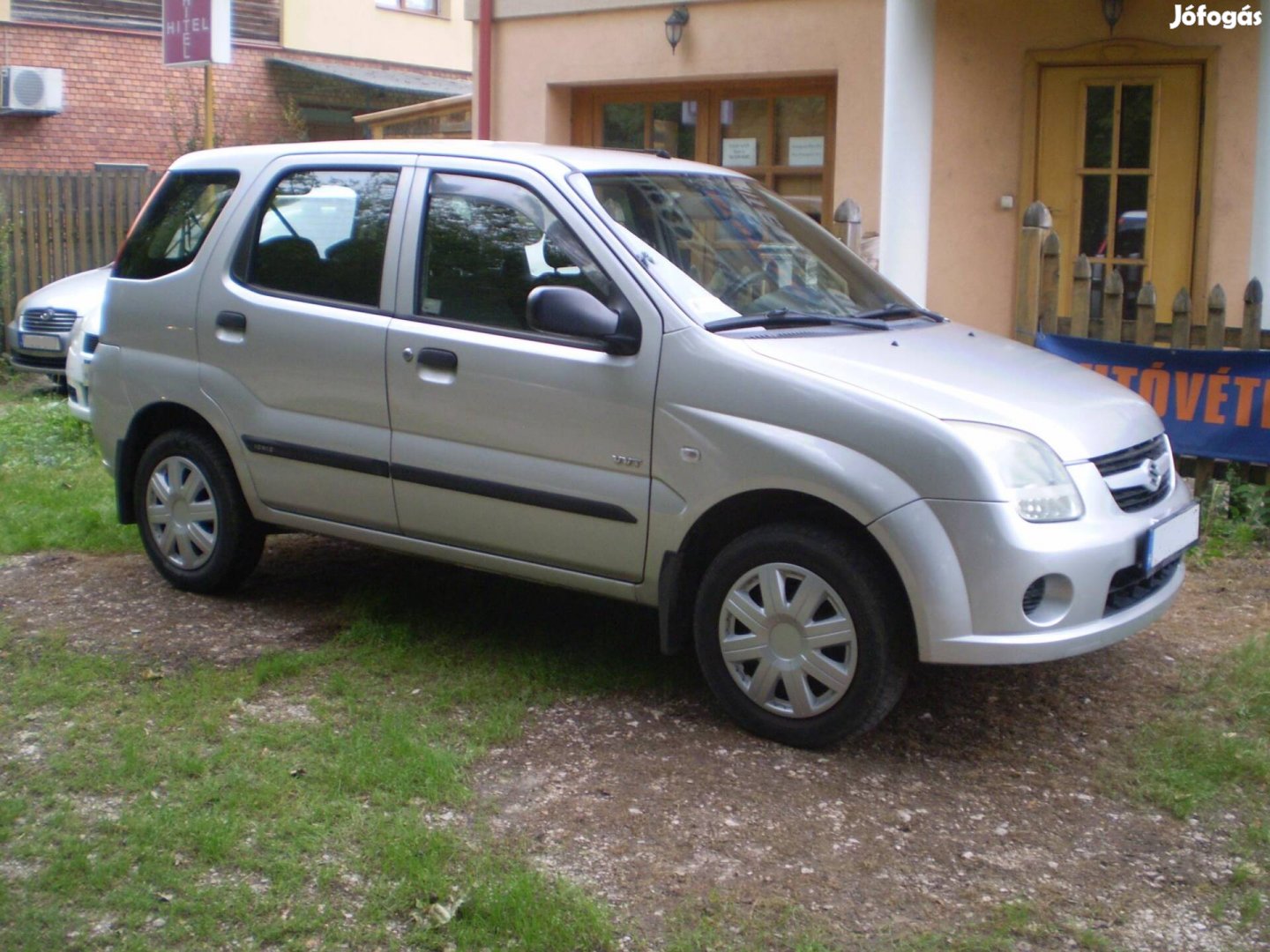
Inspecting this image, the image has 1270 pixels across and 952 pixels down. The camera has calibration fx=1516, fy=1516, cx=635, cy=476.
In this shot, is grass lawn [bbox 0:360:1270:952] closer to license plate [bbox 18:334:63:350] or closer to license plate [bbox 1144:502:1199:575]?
license plate [bbox 1144:502:1199:575]

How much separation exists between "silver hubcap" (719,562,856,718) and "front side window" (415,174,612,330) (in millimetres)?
1100

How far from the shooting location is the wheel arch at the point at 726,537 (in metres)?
4.55

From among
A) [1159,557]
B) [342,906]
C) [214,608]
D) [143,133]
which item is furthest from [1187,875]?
[143,133]

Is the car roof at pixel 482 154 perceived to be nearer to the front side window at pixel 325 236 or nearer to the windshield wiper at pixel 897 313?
the front side window at pixel 325 236

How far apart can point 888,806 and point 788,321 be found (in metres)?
1.61

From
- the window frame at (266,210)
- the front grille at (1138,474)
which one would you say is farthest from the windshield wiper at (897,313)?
the window frame at (266,210)

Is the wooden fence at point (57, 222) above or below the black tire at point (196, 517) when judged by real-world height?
above

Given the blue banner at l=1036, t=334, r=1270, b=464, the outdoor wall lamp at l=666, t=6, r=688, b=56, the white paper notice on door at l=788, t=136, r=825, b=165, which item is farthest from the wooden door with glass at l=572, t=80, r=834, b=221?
the blue banner at l=1036, t=334, r=1270, b=464

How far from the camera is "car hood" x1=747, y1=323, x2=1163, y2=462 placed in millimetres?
4438

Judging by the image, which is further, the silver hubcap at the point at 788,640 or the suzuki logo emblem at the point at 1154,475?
the suzuki logo emblem at the point at 1154,475

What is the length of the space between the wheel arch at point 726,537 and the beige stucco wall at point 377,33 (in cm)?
2180

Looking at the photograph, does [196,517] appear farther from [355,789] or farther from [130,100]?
[130,100]

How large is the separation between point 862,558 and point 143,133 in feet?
70.5

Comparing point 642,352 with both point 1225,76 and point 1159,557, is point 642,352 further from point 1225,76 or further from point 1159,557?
point 1225,76
